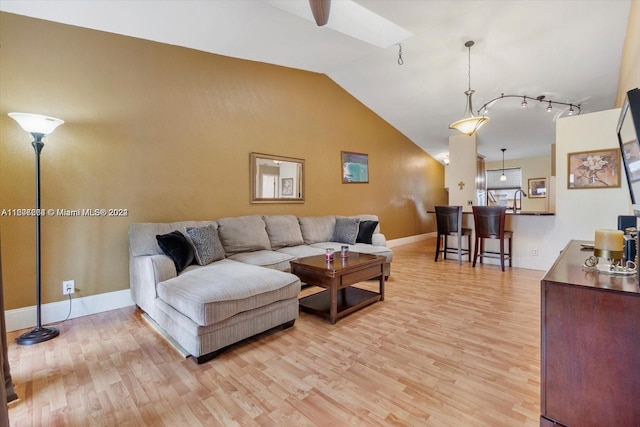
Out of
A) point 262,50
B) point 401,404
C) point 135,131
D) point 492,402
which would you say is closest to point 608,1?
point 262,50

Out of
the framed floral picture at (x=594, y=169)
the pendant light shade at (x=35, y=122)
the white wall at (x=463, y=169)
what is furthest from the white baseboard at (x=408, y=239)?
the pendant light shade at (x=35, y=122)

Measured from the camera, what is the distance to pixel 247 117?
3953 mm

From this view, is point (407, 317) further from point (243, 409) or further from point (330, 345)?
point (243, 409)

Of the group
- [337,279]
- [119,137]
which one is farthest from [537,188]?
[119,137]

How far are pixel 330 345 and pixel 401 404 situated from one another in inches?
28.4

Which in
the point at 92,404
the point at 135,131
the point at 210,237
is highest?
the point at 135,131

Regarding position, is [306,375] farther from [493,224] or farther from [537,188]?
[537,188]

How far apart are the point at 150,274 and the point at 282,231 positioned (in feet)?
5.99

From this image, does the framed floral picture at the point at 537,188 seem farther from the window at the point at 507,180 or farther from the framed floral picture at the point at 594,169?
the framed floral picture at the point at 594,169

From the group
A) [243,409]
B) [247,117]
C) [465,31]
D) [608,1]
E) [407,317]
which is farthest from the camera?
[247,117]

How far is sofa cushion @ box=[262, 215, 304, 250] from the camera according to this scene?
152 inches

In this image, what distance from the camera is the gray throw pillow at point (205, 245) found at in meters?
2.83

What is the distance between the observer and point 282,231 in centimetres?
395

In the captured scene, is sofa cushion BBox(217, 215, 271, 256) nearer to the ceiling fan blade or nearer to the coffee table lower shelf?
the coffee table lower shelf
